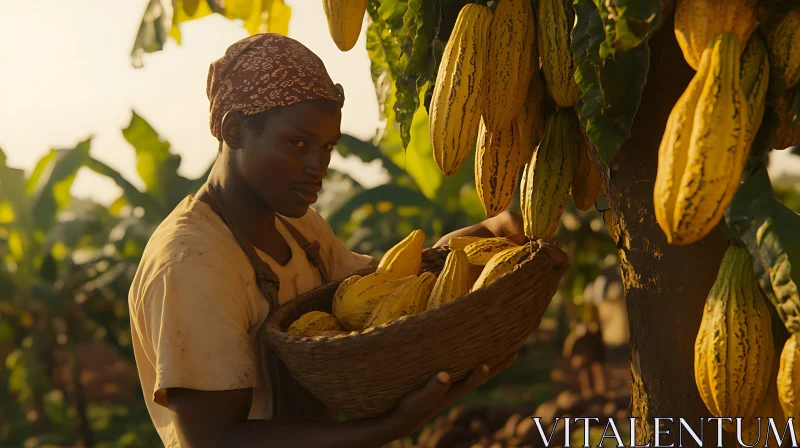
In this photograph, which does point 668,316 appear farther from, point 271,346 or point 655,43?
point 271,346

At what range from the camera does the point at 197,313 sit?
1.62 metres

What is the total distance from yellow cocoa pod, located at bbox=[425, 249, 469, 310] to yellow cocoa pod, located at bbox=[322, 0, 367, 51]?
0.50 meters

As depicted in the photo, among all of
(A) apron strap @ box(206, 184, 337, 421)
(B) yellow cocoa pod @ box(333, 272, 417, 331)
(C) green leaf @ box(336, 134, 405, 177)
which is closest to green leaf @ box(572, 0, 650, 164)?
(B) yellow cocoa pod @ box(333, 272, 417, 331)

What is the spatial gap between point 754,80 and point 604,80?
17 centimetres

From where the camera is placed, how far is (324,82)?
1956 millimetres

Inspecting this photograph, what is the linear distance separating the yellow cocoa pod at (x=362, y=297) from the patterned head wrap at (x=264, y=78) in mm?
462

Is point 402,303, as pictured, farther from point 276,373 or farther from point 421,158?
point 421,158

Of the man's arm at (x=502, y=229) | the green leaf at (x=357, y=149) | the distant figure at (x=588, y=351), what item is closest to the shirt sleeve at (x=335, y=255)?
the man's arm at (x=502, y=229)

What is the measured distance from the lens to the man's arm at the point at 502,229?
86.6 inches

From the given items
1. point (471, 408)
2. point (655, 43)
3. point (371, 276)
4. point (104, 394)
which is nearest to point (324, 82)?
point (371, 276)

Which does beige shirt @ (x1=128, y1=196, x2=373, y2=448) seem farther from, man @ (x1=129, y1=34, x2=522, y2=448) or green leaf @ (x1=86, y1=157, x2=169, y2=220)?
green leaf @ (x1=86, y1=157, x2=169, y2=220)

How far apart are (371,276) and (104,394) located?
831 cm

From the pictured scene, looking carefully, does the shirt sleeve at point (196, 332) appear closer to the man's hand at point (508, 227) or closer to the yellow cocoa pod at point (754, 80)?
the man's hand at point (508, 227)

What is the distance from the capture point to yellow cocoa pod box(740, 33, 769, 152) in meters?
0.88
